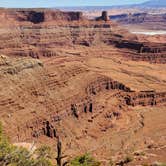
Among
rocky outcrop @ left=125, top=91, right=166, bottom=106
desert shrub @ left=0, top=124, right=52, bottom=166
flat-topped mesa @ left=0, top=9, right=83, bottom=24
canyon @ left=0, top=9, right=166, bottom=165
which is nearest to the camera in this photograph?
desert shrub @ left=0, top=124, right=52, bottom=166

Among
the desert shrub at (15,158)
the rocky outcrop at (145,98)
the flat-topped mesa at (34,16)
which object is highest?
the desert shrub at (15,158)

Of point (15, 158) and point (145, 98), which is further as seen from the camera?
point (145, 98)

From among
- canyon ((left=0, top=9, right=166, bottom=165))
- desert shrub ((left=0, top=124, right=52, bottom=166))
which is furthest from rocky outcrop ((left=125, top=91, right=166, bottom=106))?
desert shrub ((left=0, top=124, right=52, bottom=166))

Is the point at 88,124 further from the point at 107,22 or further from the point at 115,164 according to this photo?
the point at 107,22

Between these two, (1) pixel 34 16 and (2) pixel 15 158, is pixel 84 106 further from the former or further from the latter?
(1) pixel 34 16

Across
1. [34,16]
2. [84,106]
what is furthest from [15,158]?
[34,16]

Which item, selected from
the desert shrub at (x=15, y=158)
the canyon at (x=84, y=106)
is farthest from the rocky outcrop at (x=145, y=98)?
the desert shrub at (x=15, y=158)

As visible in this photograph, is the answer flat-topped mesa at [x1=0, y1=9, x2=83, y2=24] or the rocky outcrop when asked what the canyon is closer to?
the rocky outcrop

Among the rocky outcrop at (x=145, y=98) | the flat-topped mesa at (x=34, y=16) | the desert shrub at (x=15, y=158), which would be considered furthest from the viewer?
the flat-topped mesa at (x=34, y=16)

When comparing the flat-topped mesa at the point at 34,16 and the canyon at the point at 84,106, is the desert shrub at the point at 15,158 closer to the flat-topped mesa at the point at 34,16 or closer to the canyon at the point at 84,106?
the canyon at the point at 84,106
